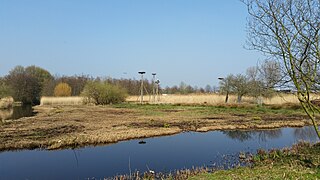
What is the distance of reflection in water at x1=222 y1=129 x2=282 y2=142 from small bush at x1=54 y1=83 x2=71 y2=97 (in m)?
48.4

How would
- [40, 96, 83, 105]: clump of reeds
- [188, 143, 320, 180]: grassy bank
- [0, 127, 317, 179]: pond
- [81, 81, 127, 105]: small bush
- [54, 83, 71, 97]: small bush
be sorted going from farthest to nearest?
[54, 83, 71, 97]: small bush → [40, 96, 83, 105]: clump of reeds → [81, 81, 127, 105]: small bush → [0, 127, 317, 179]: pond → [188, 143, 320, 180]: grassy bank

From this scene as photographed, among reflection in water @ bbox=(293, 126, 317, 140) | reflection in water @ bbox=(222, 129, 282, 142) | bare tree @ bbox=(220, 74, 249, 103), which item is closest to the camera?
reflection in water @ bbox=(222, 129, 282, 142)

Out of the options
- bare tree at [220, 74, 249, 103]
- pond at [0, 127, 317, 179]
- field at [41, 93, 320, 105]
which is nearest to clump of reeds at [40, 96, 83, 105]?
field at [41, 93, 320, 105]

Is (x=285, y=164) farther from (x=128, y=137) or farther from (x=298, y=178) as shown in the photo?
(x=128, y=137)

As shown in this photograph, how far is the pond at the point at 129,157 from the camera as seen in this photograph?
9688 mm

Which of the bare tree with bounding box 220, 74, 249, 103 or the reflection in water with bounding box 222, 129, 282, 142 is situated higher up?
the bare tree with bounding box 220, 74, 249, 103

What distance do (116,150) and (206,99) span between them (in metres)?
36.5

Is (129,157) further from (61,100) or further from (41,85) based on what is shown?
(41,85)

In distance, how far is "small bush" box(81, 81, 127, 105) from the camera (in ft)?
156

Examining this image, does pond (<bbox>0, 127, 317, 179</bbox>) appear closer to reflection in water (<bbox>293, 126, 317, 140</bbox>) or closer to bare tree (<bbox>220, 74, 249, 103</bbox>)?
reflection in water (<bbox>293, 126, 317, 140</bbox>)

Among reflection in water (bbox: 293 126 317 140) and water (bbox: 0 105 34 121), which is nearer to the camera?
reflection in water (bbox: 293 126 317 140)

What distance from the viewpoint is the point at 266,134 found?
1819 centimetres

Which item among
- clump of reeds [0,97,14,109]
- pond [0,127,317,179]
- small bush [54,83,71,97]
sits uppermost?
small bush [54,83,71,97]

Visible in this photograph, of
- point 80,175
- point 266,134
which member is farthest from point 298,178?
point 266,134
